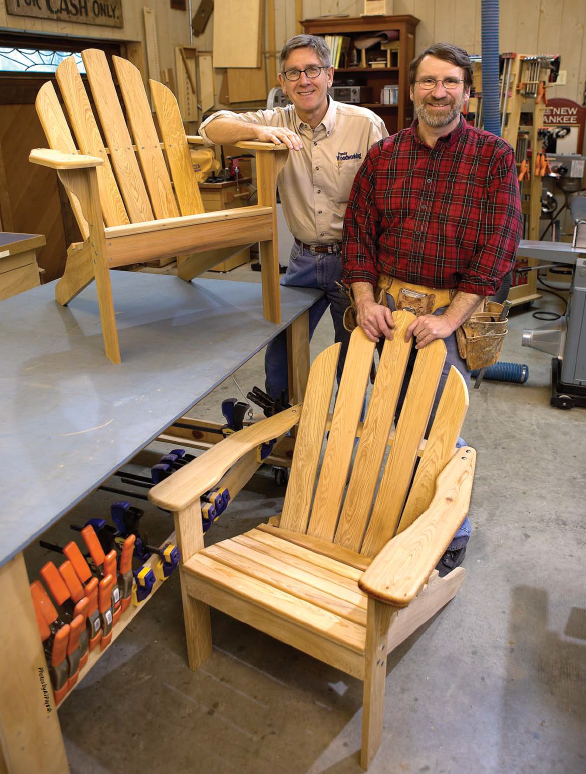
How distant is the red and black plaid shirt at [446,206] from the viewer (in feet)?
6.86

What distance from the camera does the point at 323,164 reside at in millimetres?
2582

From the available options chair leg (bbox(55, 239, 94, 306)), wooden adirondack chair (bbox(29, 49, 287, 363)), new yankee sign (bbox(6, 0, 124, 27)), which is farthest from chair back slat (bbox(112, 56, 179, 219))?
new yankee sign (bbox(6, 0, 124, 27))

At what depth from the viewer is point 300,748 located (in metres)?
1.75

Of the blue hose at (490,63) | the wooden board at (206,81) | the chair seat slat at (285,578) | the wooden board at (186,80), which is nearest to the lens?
the chair seat slat at (285,578)

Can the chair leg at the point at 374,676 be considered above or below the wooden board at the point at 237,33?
below

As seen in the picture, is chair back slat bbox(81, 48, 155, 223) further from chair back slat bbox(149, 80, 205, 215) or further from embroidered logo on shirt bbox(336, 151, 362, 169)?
embroidered logo on shirt bbox(336, 151, 362, 169)

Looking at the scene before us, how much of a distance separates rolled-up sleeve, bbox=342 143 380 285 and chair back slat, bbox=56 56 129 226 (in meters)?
0.82

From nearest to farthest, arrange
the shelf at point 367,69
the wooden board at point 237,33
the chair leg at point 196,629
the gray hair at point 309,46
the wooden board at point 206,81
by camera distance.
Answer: the chair leg at point 196,629, the gray hair at point 309,46, the shelf at point 367,69, the wooden board at point 237,33, the wooden board at point 206,81

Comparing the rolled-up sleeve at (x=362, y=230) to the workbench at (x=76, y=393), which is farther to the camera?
the rolled-up sleeve at (x=362, y=230)

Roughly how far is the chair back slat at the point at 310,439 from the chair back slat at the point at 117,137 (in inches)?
35.6

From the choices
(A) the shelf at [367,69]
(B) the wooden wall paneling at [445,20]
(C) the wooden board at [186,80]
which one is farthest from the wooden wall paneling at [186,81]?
(B) the wooden wall paneling at [445,20]

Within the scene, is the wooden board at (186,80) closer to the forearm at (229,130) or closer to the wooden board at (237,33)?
the wooden board at (237,33)

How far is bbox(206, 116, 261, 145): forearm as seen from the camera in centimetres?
231

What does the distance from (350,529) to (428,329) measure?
689mm
